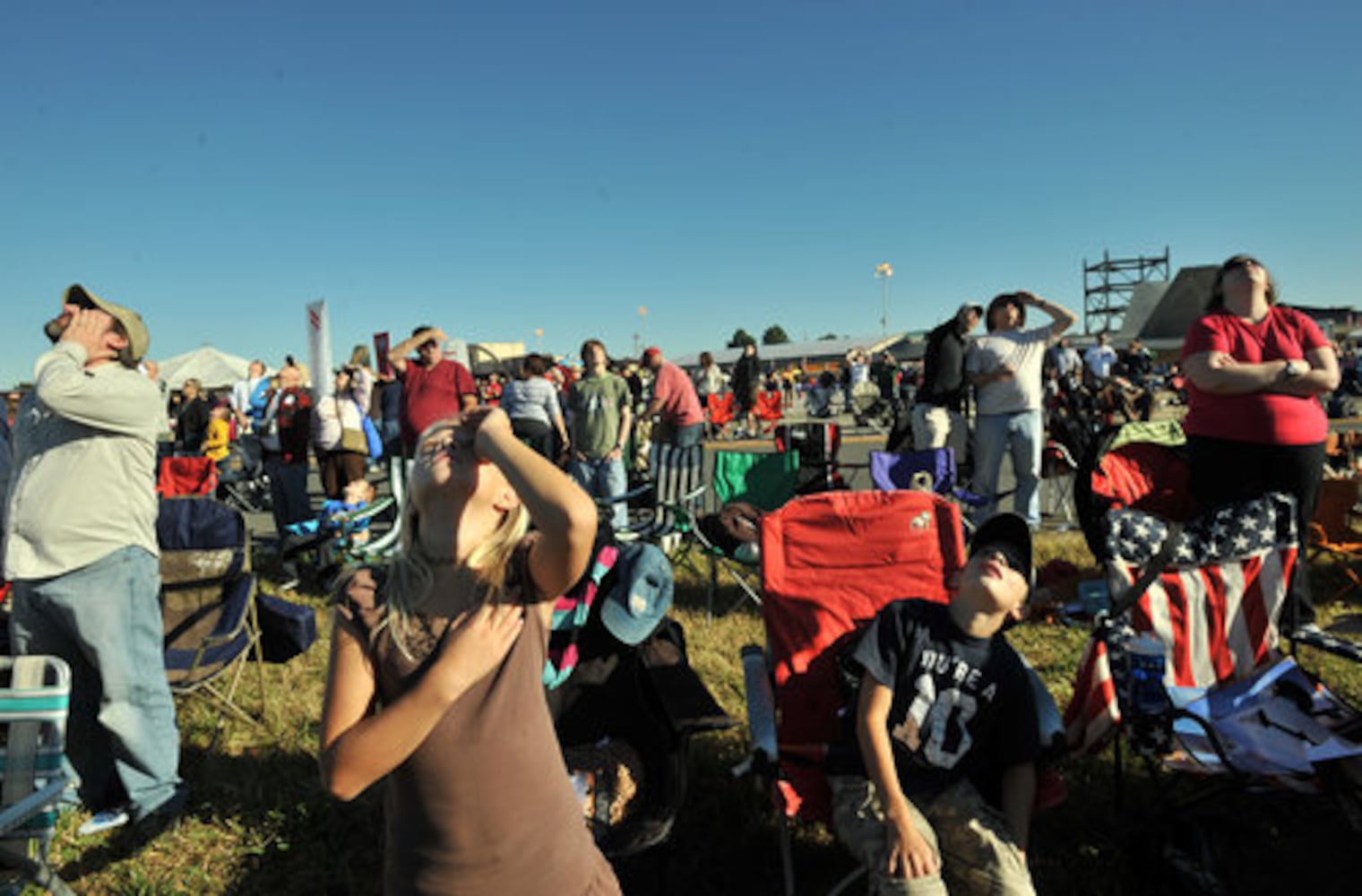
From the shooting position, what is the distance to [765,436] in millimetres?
17047

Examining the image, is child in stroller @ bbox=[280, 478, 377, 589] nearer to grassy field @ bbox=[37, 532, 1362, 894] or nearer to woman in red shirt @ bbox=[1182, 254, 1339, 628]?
grassy field @ bbox=[37, 532, 1362, 894]

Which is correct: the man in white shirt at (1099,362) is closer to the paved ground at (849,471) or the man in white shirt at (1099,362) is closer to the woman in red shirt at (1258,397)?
the paved ground at (849,471)

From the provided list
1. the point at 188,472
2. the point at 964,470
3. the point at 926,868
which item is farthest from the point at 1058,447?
the point at 188,472

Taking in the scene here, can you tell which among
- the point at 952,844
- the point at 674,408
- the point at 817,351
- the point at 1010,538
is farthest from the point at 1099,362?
the point at 817,351

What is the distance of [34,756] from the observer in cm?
229

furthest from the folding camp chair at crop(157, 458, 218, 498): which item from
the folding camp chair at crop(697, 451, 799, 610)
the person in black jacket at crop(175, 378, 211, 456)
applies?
the person in black jacket at crop(175, 378, 211, 456)

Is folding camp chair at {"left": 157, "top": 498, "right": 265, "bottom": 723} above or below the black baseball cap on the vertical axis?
below

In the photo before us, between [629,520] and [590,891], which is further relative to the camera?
[629,520]

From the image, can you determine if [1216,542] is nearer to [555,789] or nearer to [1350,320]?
[555,789]

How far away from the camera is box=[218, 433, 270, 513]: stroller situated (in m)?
9.71

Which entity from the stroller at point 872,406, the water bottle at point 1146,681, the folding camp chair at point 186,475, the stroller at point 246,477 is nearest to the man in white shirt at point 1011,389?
the water bottle at point 1146,681

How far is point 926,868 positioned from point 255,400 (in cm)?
1006

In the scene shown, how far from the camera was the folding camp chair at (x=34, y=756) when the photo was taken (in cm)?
224

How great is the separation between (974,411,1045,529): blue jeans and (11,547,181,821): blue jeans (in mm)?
5133
